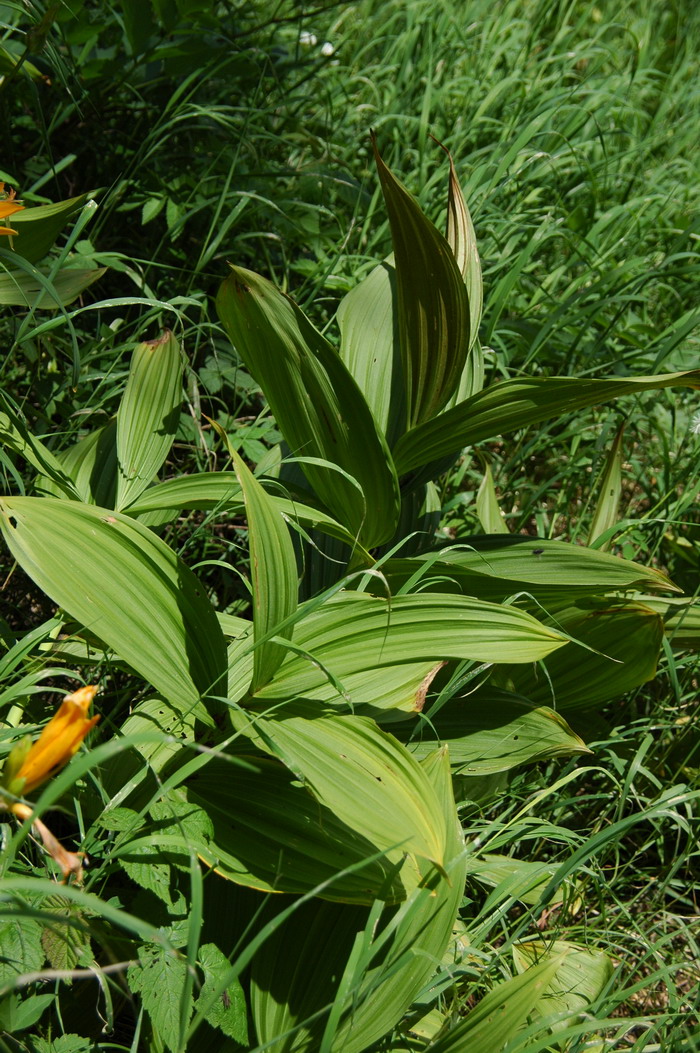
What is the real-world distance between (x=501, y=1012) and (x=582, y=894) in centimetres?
41

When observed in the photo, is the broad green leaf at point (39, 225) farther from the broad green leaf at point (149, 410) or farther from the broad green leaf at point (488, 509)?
the broad green leaf at point (488, 509)

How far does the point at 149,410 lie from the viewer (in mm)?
1506

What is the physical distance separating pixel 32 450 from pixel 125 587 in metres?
0.36

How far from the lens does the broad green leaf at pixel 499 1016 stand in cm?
103

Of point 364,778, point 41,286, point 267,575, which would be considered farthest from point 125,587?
point 41,286

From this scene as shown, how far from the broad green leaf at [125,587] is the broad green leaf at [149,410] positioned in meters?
0.33

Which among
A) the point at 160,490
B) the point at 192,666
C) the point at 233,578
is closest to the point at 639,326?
the point at 233,578

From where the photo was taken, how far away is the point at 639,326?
2.18 meters

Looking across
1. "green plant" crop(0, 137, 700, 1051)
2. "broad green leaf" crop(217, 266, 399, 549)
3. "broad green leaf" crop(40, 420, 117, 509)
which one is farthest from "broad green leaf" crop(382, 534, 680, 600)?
"broad green leaf" crop(40, 420, 117, 509)

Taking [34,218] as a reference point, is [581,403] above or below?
below

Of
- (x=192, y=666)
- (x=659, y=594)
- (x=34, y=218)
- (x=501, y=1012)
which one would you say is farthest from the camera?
(x=659, y=594)

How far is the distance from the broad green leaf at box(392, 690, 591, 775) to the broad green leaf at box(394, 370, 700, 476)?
400 mm

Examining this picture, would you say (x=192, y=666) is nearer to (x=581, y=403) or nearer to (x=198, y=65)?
(x=581, y=403)

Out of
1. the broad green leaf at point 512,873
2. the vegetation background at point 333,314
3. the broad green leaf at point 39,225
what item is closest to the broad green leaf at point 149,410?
the vegetation background at point 333,314
